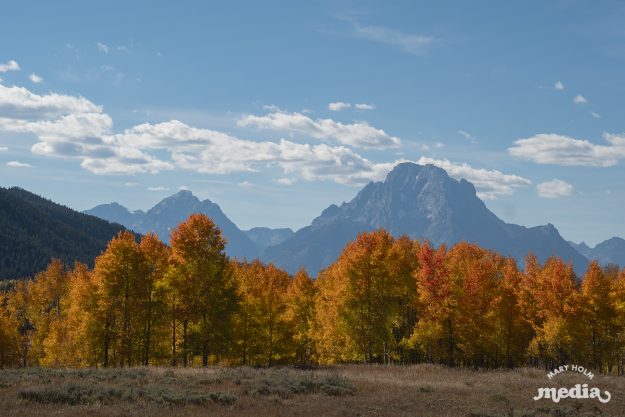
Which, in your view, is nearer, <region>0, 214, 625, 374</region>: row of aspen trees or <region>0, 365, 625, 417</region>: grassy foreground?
<region>0, 365, 625, 417</region>: grassy foreground

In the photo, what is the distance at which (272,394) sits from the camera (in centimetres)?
2620

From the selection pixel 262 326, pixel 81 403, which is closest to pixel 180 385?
pixel 81 403

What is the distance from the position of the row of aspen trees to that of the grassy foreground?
358 inches

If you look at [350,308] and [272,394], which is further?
[350,308]

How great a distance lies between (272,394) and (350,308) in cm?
2166

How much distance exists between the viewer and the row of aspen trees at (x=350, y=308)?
4122 centimetres

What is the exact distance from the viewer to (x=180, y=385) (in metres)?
27.0

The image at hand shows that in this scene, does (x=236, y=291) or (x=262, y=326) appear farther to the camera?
(x=262, y=326)

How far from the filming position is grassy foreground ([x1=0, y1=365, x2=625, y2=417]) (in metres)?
21.5

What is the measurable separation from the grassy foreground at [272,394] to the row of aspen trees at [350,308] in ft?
29.8

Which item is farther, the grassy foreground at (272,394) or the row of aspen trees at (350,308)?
the row of aspen trees at (350,308)

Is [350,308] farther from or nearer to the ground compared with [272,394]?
farther from the ground

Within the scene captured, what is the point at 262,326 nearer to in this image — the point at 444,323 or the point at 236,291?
the point at 236,291

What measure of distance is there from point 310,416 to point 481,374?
22.9 m
